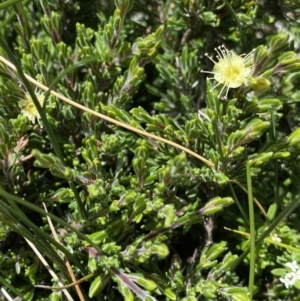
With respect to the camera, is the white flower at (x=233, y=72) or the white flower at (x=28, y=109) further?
the white flower at (x=28, y=109)

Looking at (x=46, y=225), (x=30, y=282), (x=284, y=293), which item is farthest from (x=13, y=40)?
(x=284, y=293)

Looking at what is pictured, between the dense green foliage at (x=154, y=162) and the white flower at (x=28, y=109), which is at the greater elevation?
the white flower at (x=28, y=109)

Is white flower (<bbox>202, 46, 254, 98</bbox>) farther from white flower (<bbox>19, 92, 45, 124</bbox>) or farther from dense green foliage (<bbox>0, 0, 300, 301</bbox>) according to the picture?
white flower (<bbox>19, 92, 45, 124</bbox>)

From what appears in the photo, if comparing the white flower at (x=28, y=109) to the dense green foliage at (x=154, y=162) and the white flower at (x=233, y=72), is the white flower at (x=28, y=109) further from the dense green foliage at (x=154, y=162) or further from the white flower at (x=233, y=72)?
the white flower at (x=233, y=72)

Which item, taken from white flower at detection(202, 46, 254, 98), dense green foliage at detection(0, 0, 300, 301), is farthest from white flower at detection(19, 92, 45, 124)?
white flower at detection(202, 46, 254, 98)

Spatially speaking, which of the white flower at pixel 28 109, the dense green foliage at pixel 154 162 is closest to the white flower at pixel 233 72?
the dense green foliage at pixel 154 162

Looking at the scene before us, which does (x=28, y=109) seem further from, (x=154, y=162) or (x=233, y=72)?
(x=233, y=72)

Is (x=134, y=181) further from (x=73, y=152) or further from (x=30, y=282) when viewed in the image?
(x=30, y=282)

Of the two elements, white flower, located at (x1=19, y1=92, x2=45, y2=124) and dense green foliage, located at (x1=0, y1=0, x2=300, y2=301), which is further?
white flower, located at (x1=19, y1=92, x2=45, y2=124)
